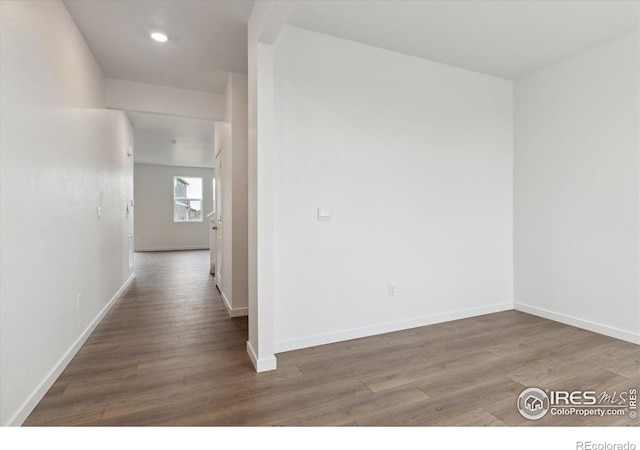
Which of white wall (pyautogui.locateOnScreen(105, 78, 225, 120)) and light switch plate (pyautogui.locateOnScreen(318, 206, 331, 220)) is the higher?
white wall (pyautogui.locateOnScreen(105, 78, 225, 120))

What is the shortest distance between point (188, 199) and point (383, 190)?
359 inches

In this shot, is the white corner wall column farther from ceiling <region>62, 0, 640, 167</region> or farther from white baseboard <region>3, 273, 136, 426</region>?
white baseboard <region>3, 273, 136, 426</region>

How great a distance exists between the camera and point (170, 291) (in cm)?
466

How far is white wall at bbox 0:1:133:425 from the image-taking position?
1.61 metres

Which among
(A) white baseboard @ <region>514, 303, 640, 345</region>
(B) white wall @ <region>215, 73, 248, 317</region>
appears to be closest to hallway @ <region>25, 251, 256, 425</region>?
(B) white wall @ <region>215, 73, 248, 317</region>

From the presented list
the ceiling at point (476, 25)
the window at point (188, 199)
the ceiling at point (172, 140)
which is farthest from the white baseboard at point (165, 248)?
the ceiling at point (476, 25)

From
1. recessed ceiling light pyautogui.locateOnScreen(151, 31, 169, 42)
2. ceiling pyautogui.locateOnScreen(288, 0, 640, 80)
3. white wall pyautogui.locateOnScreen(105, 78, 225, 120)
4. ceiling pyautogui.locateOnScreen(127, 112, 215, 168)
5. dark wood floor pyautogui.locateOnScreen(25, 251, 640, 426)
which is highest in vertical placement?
ceiling pyautogui.locateOnScreen(127, 112, 215, 168)

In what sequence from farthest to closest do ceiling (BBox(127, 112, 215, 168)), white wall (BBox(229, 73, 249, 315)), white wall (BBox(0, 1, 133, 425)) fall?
1. ceiling (BBox(127, 112, 215, 168))
2. white wall (BBox(229, 73, 249, 315))
3. white wall (BBox(0, 1, 133, 425))

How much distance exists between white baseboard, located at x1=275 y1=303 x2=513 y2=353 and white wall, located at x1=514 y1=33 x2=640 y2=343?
62 centimetres

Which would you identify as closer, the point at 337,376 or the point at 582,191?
the point at 337,376

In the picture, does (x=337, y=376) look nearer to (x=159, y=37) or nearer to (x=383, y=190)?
(x=383, y=190)

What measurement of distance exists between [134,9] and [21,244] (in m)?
1.88

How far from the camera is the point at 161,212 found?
10.1 meters

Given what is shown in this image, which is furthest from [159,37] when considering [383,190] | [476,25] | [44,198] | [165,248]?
[165,248]
